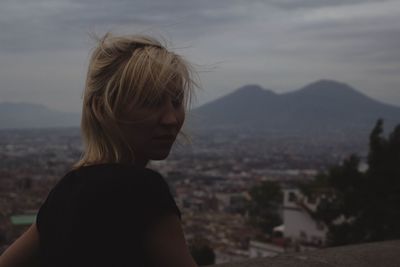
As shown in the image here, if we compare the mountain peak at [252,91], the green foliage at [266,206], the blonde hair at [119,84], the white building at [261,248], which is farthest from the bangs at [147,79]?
the mountain peak at [252,91]

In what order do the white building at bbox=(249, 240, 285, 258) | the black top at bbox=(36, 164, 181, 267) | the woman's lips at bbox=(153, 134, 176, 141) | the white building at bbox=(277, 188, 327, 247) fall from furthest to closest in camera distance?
the white building at bbox=(277, 188, 327, 247), the white building at bbox=(249, 240, 285, 258), the woman's lips at bbox=(153, 134, 176, 141), the black top at bbox=(36, 164, 181, 267)

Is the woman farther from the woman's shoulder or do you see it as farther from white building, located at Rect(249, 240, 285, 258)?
white building, located at Rect(249, 240, 285, 258)

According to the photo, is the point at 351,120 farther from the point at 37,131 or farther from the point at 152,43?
the point at 152,43

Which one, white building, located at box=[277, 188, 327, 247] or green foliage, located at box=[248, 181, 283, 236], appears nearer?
white building, located at box=[277, 188, 327, 247]

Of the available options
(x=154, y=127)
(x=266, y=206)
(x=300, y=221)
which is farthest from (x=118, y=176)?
(x=266, y=206)

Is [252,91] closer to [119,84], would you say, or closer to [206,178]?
[206,178]

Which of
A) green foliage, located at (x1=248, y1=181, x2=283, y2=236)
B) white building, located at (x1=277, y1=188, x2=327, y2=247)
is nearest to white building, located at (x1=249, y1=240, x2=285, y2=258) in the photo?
white building, located at (x1=277, y1=188, x2=327, y2=247)

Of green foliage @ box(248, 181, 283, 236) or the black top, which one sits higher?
the black top

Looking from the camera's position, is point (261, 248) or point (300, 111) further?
point (300, 111)
